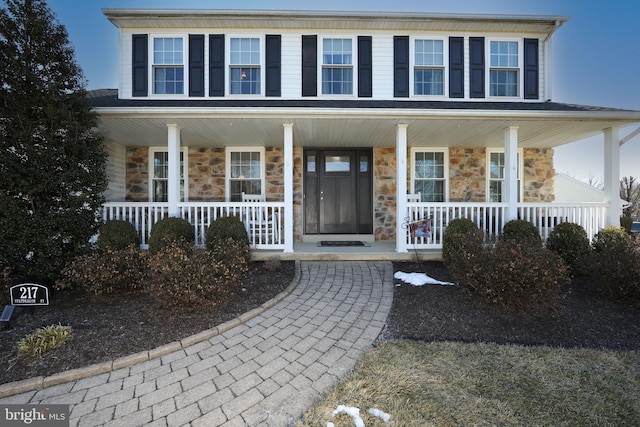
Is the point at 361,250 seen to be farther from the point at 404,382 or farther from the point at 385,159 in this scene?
the point at 404,382

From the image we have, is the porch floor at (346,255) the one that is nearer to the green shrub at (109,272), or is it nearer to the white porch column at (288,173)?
the white porch column at (288,173)

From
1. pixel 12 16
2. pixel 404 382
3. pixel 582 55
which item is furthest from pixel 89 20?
pixel 582 55

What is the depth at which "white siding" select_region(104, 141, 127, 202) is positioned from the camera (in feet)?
21.2

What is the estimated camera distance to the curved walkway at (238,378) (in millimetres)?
1787

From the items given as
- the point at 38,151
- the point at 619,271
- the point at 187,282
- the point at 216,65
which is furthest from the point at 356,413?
the point at 216,65

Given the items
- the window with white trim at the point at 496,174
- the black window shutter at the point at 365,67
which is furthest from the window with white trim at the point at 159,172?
the window with white trim at the point at 496,174

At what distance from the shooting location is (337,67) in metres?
6.49

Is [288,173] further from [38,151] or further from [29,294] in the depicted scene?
[29,294]

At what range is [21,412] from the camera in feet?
6.19

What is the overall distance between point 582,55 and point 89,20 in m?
17.9

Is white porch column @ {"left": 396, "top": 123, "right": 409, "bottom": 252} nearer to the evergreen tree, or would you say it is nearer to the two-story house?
the two-story house

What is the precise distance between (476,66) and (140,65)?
7806 millimetres

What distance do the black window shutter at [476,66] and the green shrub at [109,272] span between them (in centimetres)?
756

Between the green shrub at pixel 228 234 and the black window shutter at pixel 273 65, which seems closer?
the green shrub at pixel 228 234
